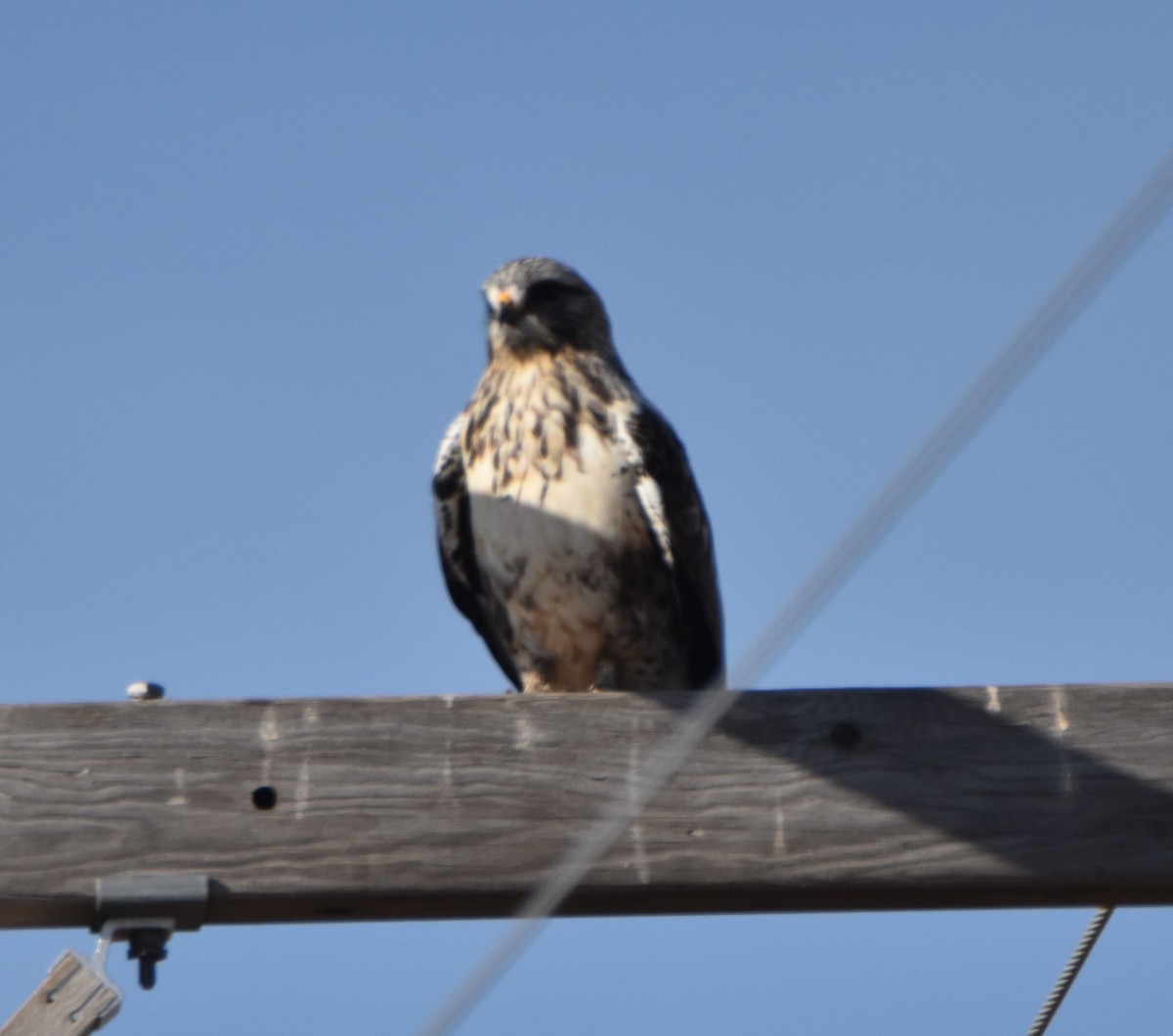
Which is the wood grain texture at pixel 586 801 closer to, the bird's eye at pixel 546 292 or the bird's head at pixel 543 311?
the bird's head at pixel 543 311

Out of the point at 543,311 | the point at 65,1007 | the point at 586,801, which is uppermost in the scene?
the point at 543,311

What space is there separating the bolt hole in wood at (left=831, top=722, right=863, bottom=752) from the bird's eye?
2.88m

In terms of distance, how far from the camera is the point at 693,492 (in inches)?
198

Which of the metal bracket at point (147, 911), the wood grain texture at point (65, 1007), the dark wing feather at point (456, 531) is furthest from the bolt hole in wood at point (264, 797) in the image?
the dark wing feather at point (456, 531)

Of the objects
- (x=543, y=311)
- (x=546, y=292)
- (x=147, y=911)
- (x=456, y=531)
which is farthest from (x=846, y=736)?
(x=546, y=292)

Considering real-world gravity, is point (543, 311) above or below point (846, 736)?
above

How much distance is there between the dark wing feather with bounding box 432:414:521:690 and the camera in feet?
16.9

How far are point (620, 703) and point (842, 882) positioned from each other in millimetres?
403

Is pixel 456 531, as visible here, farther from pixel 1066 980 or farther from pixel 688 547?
pixel 1066 980

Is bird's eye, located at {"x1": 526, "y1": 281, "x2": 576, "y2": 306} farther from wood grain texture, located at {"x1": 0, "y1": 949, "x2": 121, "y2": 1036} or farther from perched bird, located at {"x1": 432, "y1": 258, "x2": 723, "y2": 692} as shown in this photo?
wood grain texture, located at {"x1": 0, "y1": 949, "x2": 121, "y2": 1036}

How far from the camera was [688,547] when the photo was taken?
4.91m

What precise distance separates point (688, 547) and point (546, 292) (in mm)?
1150

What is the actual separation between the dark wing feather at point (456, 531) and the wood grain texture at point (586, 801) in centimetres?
219

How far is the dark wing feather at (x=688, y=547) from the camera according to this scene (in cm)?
489
